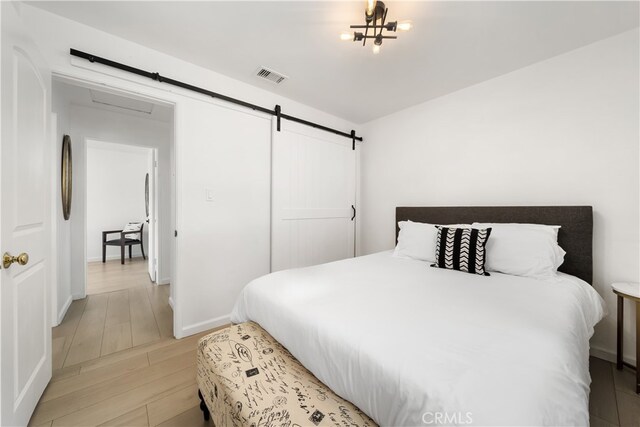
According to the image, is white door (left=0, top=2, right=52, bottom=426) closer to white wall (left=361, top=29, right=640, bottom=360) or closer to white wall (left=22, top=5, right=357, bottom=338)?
white wall (left=22, top=5, right=357, bottom=338)

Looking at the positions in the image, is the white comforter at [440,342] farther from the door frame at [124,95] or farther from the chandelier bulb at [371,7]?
the chandelier bulb at [371,7]

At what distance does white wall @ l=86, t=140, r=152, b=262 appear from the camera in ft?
17.1

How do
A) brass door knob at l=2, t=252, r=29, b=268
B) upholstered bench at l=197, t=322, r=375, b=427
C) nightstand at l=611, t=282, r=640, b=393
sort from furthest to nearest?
nightstand at l=611, t=282, r=640, b=393 < brass door knob at l=2, t=252, r=29, b=268 < upholstered bench at l=197, t=322, r=375, b=427

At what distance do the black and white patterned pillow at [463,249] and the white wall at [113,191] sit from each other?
18.7 ft

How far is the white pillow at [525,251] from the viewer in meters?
1.77

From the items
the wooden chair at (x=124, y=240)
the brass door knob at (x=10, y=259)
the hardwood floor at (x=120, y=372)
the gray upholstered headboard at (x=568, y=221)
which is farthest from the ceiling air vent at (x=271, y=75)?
the wooden chair at (x=124, y=240)

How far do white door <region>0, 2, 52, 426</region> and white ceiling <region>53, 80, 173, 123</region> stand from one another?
1158mm

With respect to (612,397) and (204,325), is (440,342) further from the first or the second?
(204,325)

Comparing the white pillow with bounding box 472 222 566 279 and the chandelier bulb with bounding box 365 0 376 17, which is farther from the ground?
the chandelier bulb with bounding box 365 0 376 17

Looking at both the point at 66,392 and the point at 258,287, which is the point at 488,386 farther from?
the point at 66,392

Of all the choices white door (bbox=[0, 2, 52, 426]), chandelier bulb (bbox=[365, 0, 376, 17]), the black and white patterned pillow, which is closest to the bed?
the black and white patterned pillow

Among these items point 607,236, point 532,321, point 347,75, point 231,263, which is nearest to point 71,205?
point 231,263

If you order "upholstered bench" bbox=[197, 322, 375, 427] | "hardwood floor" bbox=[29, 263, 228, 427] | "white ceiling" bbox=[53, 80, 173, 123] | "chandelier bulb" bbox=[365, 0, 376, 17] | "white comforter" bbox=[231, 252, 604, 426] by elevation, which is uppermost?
"white ceiling" bbox=[53, 80, 173, 123]

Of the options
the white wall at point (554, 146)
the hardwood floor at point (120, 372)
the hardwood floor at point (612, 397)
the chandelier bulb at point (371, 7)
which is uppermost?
the chandelier bulb at point (371, 7)
